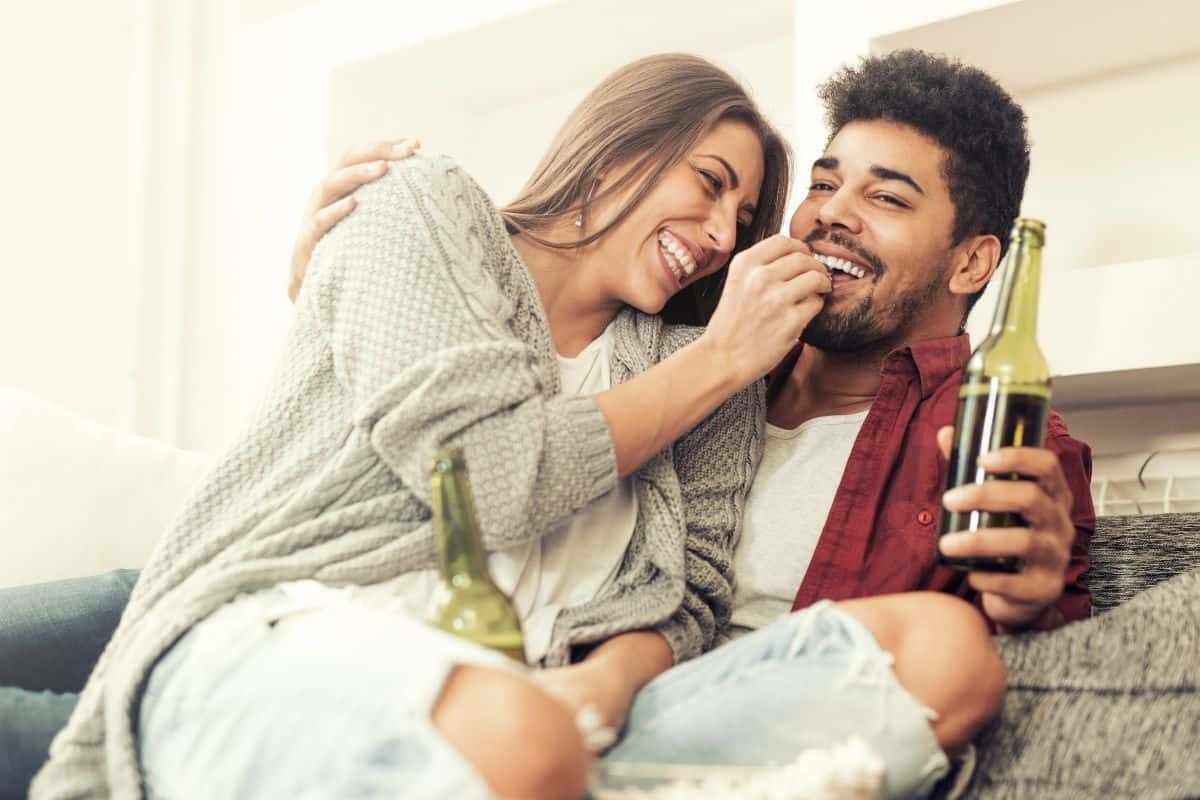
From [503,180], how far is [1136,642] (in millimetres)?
2538

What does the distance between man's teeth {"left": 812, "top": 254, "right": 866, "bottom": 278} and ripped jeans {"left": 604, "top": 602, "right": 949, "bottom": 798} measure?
0.76 meters

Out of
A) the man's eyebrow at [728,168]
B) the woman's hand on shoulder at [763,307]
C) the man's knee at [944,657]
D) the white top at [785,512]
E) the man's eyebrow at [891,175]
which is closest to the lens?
the man's knee at [944,657]

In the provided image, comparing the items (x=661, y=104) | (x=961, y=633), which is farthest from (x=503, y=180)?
(x=961, y=633)

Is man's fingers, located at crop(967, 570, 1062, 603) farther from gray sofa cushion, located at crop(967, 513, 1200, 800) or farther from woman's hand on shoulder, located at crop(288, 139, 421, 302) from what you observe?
woman's hand on shoulder, located at crop(288, 139, 421, 302)

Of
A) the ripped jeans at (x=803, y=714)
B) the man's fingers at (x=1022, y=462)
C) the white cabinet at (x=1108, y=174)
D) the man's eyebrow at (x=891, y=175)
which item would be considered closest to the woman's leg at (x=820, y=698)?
the ripped jeans at (x=803, y=714)

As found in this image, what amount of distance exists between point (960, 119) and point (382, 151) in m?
0.87

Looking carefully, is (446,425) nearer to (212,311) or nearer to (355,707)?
(355,707)

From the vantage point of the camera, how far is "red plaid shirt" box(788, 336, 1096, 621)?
4.75ft

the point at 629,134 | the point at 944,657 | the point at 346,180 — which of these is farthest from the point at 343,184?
the point at 944,657

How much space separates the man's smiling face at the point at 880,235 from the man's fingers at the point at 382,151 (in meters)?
0.59

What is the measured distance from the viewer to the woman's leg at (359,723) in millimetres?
820

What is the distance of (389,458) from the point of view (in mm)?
1170

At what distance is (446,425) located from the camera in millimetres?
1146

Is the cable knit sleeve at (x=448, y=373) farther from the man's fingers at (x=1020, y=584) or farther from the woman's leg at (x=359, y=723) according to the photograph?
the man's fingers at (x=1020, y=584)
